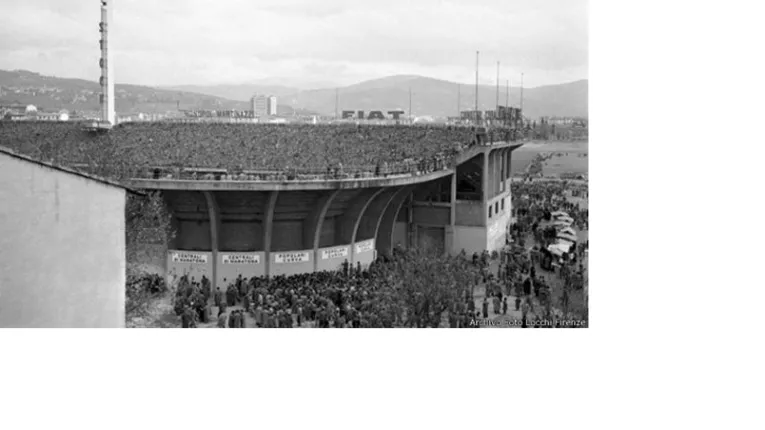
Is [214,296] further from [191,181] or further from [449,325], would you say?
[449,325]

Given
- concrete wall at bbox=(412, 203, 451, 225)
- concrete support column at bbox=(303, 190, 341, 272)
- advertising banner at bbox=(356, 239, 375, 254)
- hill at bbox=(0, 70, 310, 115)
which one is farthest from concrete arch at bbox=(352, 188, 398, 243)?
hill at bbox=(0, 70, 310, 115)

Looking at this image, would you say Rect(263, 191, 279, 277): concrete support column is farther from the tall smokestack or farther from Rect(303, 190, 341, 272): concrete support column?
the tall smokestack

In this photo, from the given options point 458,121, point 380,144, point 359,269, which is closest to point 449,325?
point 359,269

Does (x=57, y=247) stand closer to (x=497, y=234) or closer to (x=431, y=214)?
(x=431, y=214)

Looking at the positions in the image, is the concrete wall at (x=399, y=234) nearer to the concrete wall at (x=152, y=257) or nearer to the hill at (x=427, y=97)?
the hill at (x=427, y=97)

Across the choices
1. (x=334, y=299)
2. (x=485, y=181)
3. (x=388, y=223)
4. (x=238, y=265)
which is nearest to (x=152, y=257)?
(x=238, y=265)
